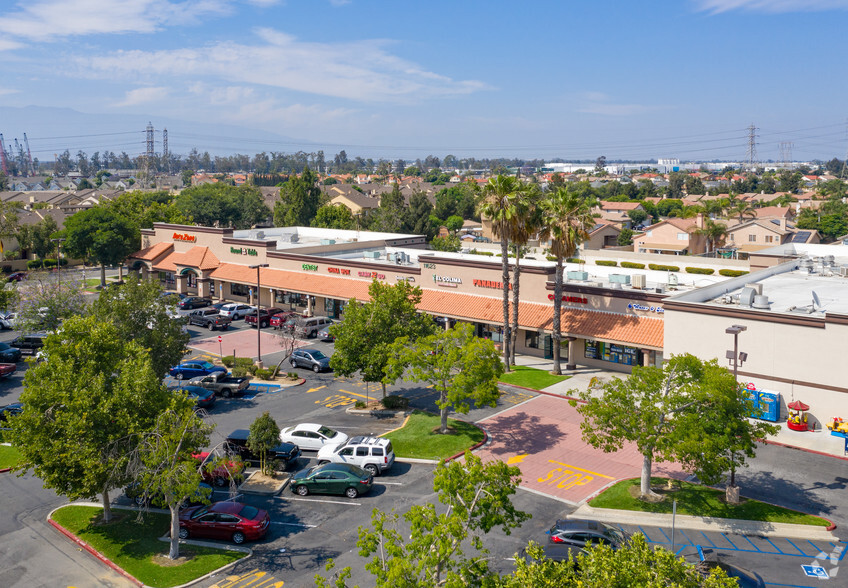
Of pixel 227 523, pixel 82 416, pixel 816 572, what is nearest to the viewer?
pixel 816 572

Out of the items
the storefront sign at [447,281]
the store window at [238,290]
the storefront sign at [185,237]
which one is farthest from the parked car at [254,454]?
the storefront sign at [185,237]

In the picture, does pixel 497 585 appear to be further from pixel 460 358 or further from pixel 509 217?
pixel 509 217

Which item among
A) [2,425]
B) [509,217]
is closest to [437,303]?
[509,217]

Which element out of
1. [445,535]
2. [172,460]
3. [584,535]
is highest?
[445,535]

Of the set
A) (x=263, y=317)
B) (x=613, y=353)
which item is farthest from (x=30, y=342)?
(x=613, y=353)

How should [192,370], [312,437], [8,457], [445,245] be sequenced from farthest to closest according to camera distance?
[445,245]
[192,370]
[312,437]
[8,457]

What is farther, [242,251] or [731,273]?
[242,251]

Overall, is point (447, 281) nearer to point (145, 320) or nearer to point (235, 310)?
point (235, 310)
